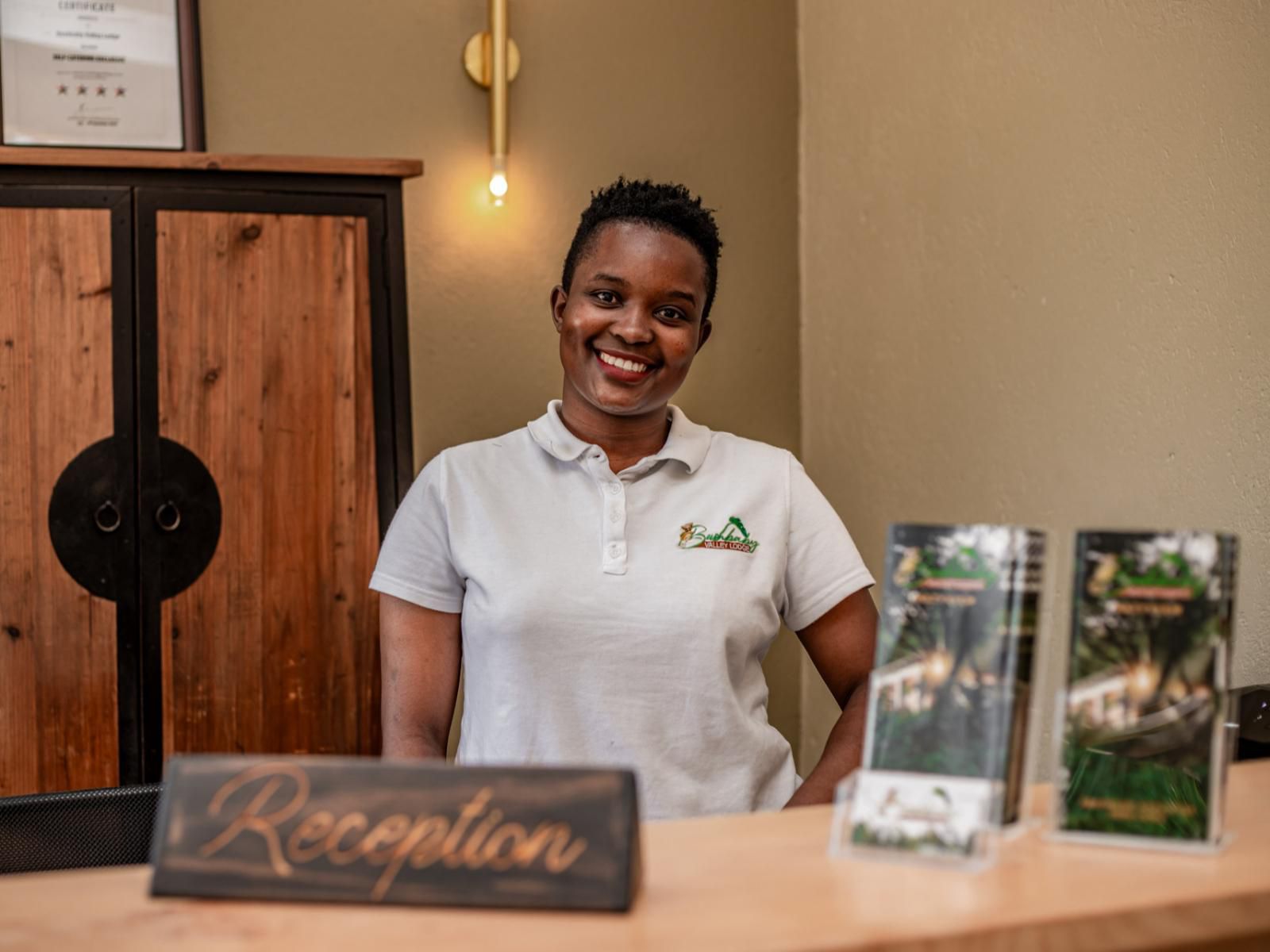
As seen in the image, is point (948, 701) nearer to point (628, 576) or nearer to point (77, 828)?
point (628, 576)

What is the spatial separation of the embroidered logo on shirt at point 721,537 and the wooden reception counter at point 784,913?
803 mm

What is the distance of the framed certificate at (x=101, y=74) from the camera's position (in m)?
2.70

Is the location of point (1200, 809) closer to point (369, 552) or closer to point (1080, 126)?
point (1080, 126)

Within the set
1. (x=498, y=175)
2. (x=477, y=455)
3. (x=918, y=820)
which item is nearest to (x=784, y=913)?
(x=918, y=820)

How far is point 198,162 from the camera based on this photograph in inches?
92.9

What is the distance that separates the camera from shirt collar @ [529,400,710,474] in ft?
5.58

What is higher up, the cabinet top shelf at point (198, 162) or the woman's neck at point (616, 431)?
the cabinet top shelf at point (198, 162)

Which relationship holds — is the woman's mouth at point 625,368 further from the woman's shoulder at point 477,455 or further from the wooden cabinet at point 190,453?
the wooden cabinet at point 190,453

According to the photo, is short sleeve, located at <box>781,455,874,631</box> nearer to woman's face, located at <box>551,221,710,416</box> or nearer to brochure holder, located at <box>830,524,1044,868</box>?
woman's face, located at <box>551,221,710,416</box>

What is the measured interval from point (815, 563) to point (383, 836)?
3.33ft

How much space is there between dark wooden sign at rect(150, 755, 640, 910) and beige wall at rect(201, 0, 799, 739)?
229cm

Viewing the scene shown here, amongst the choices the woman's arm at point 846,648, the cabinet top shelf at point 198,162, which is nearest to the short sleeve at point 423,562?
the woman's arm at point 846,648

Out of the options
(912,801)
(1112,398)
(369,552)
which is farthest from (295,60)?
(912,801)

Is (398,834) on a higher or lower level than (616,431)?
lower
